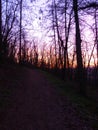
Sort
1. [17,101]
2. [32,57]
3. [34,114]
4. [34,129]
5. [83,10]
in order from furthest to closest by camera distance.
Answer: [32,57]
[83,10]
[17,101]
[34,114]
[34,129]

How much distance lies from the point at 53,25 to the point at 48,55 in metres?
52.6

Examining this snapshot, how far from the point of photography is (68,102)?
42.5 ft

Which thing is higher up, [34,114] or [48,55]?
[48,55]

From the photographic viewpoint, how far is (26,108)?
34.9 ft

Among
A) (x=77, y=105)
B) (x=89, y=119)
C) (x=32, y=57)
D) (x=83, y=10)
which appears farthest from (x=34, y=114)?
(x=32, y=57)

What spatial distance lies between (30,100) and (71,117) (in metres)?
2.66

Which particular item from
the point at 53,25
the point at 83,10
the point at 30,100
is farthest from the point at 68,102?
the point at 53,25

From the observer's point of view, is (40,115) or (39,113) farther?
(39,113)

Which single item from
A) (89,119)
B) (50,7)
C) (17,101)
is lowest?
(89,119)

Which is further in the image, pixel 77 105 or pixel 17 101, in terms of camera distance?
pixel 77 105

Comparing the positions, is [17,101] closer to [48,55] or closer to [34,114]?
[34,114]

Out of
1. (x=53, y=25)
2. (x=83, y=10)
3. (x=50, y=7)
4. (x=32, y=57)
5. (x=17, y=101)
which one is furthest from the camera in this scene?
(x=32, y=57)

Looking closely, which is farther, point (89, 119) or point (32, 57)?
point (32, 57)

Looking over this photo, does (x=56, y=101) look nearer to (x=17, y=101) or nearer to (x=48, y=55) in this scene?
(x=17, y=101)
